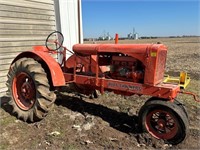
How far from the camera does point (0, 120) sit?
4699 mm

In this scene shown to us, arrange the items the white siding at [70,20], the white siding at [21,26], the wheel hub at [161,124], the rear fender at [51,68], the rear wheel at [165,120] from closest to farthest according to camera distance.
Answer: the rear wheel at [165,120] → the wheel hub at [161,124] → the rear fender at [51,68] → the white siding at [21,26] → the white siding at [70,20]

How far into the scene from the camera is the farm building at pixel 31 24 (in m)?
6.02

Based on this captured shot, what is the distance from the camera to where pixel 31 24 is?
259 inches

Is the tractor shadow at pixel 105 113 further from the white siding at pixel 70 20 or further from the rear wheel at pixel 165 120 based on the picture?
the white siding at pixel 70 20

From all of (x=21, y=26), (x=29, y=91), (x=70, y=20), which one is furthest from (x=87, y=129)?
(x=70, y=20)

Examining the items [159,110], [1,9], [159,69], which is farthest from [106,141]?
[1,9]

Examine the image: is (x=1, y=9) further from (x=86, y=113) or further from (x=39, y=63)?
(x=86, y=113)

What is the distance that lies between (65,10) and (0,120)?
12.3ft

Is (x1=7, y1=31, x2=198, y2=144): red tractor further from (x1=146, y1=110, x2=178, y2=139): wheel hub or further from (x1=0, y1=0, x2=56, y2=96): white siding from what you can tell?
(x1=0, y1=0, x2=56, y2=96): white siding

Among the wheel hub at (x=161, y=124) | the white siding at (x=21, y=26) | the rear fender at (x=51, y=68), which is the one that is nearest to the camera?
the wheel hub at (x=161, y=124)

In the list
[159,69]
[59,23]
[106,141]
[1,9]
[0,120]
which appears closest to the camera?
[106,141]

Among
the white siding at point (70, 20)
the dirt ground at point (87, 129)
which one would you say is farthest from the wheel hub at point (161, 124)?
the white siding at point (70, 20)

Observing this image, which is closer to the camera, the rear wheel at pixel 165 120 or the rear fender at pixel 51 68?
the rear wheel at pixel 165 120

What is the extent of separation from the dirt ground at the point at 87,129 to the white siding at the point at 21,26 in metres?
1.27
